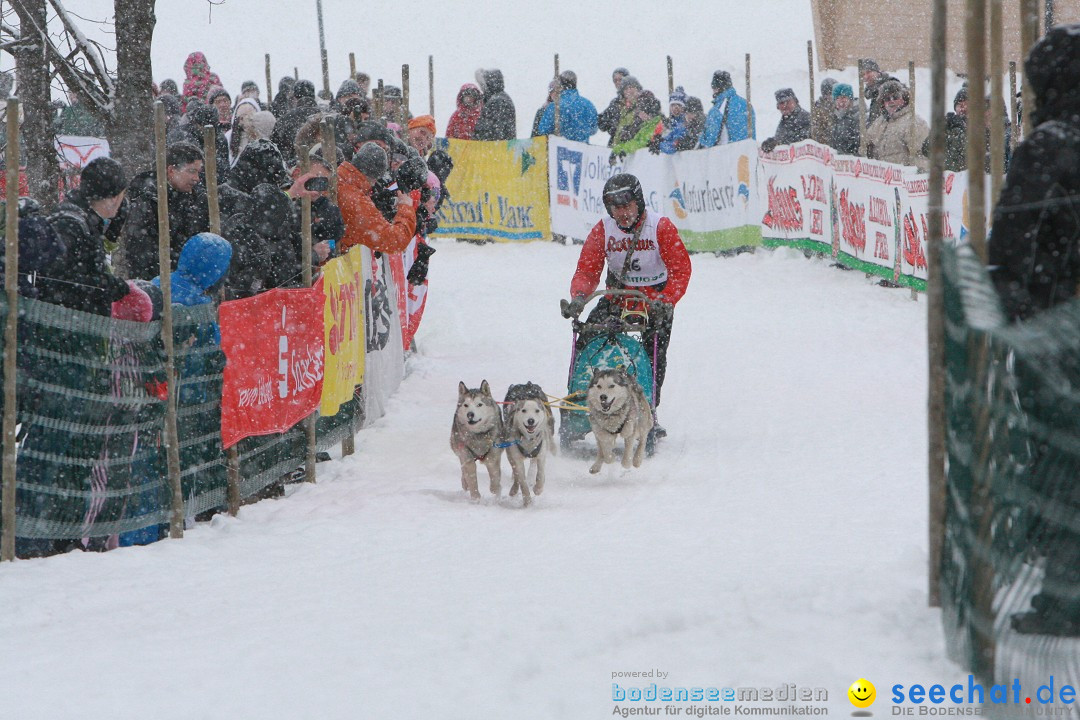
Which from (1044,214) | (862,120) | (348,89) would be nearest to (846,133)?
(862,120)

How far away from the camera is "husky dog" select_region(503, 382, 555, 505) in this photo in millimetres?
7266

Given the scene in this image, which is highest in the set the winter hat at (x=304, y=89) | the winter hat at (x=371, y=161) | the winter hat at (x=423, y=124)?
the winter hat at (x=304, y=89)

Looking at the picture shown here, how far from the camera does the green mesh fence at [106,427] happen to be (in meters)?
5.38

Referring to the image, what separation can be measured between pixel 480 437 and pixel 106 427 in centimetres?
228

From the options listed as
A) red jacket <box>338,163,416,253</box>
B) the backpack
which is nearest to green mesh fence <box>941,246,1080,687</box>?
the backpack

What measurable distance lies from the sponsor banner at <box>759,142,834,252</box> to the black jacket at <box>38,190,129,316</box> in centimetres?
1173

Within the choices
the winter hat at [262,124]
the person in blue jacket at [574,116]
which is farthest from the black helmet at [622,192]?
the person in blue jacket at [574,116]

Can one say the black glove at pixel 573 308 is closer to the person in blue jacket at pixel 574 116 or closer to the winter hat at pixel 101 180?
the winter hat at pixel 101 180

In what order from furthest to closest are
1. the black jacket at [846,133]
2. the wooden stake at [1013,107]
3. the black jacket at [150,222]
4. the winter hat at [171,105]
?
the black jacket at [846,133] → the winter hat at [171,105] → the wooden stake at [1013,107] → the black jacket at [150,222]

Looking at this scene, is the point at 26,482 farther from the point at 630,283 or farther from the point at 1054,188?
the point at 630,283

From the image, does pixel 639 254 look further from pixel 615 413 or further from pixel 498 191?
pixel 498 191

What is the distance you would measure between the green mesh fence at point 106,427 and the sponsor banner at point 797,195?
11132mm

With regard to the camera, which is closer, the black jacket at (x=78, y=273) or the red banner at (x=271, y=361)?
the black jacket at (x=78, y=273)

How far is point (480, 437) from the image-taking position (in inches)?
290
